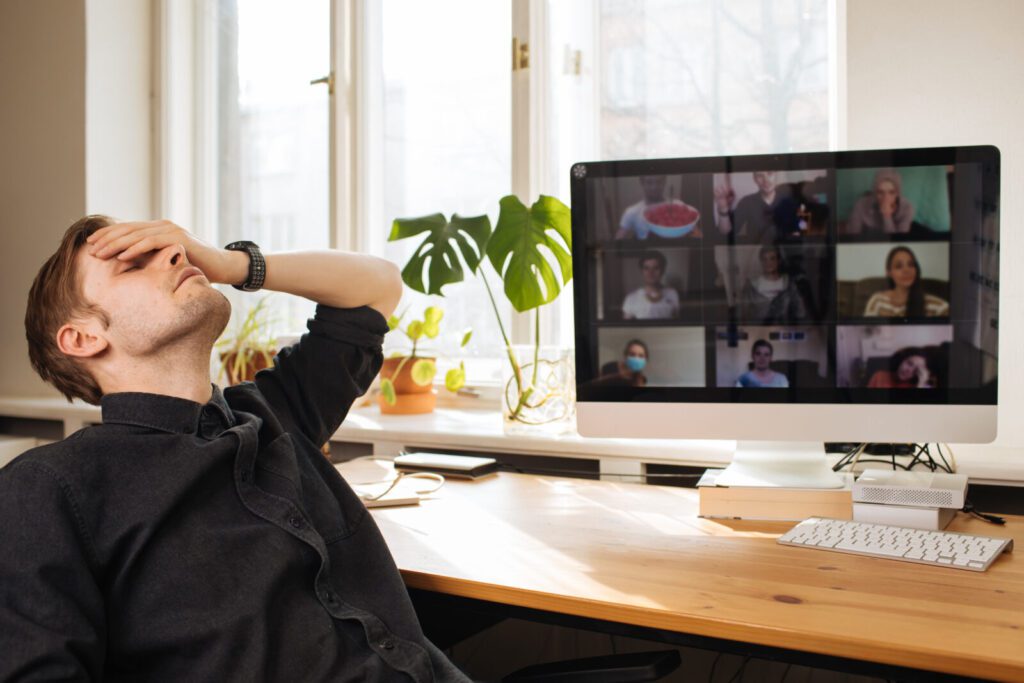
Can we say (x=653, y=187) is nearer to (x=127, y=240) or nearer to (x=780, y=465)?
(x=780, y=465)

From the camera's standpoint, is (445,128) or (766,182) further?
(445,128)

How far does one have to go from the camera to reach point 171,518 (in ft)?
3.45

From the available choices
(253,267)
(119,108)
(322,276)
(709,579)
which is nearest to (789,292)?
(709,579)

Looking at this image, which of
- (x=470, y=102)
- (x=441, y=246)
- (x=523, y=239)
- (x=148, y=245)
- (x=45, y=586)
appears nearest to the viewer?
(x=45, y=586)

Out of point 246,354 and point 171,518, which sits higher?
point 246,354

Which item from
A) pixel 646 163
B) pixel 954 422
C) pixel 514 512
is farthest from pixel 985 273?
pixel 514 512

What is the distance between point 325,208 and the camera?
116 inches

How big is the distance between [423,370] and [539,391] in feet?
1.43

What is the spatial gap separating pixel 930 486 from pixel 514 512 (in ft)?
2.22

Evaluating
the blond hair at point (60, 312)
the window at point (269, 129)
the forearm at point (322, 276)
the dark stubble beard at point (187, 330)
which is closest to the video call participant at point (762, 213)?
the forearm at point (322, 276)

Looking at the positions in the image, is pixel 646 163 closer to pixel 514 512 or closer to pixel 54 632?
pixel 514 512

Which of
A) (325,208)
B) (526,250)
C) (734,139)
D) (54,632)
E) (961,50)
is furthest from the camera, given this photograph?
(325,208)

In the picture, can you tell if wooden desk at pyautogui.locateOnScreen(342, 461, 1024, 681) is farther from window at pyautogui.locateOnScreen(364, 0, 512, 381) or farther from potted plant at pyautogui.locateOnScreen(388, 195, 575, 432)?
window at pyautogui.locateOnScreen(364, 0, 512, 381)

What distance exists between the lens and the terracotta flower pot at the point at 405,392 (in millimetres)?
2418
